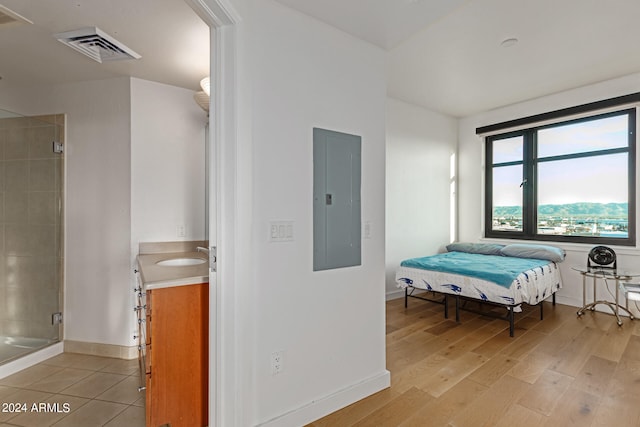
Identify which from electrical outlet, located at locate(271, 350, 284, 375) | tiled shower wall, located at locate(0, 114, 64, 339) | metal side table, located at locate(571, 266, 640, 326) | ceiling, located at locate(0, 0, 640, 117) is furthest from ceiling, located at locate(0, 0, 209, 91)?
metal side table, located at locate(571, 266, 640, 326)

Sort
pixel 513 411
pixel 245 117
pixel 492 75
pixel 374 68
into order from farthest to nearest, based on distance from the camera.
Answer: pixel 492 75
pixel 374 68
pixel 513 411
pixel 245 117

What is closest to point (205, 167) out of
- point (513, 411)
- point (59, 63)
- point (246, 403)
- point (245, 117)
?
point (59, 63)

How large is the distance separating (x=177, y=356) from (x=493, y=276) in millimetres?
2825

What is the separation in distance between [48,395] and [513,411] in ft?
10.1

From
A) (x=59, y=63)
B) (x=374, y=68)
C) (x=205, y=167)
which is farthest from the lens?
(x=205, y=167)

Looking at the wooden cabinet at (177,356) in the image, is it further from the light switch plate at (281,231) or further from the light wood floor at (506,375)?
the light wood floor at (506,375)

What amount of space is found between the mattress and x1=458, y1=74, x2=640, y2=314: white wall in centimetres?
29

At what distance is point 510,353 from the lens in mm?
2627

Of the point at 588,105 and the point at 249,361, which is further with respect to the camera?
the point at 588,105

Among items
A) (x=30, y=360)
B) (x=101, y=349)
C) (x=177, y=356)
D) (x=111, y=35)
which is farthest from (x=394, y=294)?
(x=111, y=35)

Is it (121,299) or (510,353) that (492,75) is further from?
(121,299)

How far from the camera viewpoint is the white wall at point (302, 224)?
161 centimetres

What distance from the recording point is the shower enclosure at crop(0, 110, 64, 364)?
279cm

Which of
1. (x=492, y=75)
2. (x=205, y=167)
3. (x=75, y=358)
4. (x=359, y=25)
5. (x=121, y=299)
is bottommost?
(x=75, y=358)
